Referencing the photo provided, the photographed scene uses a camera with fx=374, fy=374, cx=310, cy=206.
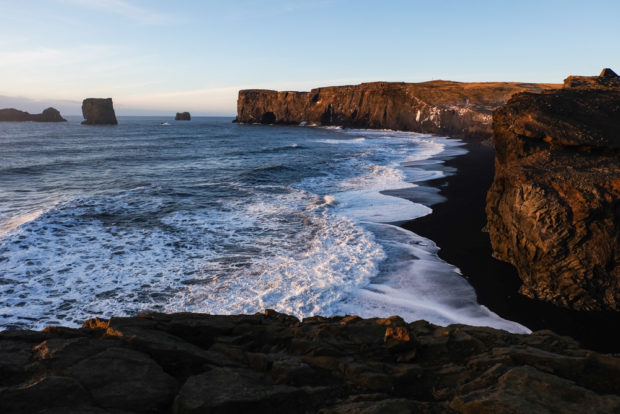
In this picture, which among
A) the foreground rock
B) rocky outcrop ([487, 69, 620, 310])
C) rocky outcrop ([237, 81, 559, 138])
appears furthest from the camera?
rocky outcrop ([237, 81, 559, 138])

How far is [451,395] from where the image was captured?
4211mm

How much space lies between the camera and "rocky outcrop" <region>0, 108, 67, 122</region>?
466 feet

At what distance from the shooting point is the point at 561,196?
30.7 ft

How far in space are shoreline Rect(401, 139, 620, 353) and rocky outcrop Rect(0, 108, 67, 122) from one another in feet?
537

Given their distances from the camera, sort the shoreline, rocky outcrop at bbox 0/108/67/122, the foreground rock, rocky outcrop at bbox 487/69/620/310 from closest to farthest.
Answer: the foreground rock < the shoreline < rocky outcrop at bbox 487/69/620/310 < rocky outcrop at bbox 0/108/67/122

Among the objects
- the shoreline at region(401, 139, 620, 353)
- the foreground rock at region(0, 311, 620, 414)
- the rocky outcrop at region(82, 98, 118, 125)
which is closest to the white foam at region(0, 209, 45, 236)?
the foreground rock at region(0, 311, 620, 414)

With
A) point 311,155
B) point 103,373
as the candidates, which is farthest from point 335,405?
point 311,155

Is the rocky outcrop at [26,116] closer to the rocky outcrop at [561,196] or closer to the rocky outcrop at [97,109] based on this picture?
the rocky outcrop at [97,109]

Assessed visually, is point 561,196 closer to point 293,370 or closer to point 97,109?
point 293,370

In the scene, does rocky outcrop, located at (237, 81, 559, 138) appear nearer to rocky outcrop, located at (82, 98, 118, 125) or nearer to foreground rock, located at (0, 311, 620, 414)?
rocky outcrop, located at (82, 98, 118, 125)

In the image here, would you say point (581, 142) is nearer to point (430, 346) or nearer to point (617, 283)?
point (617, 283)

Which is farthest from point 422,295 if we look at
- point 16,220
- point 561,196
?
point 16,220

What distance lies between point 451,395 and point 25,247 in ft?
46.3

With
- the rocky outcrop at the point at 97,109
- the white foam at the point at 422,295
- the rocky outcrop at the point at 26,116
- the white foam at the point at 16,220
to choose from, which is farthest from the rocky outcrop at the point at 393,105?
the rocky outcrop at the point at 26,116
